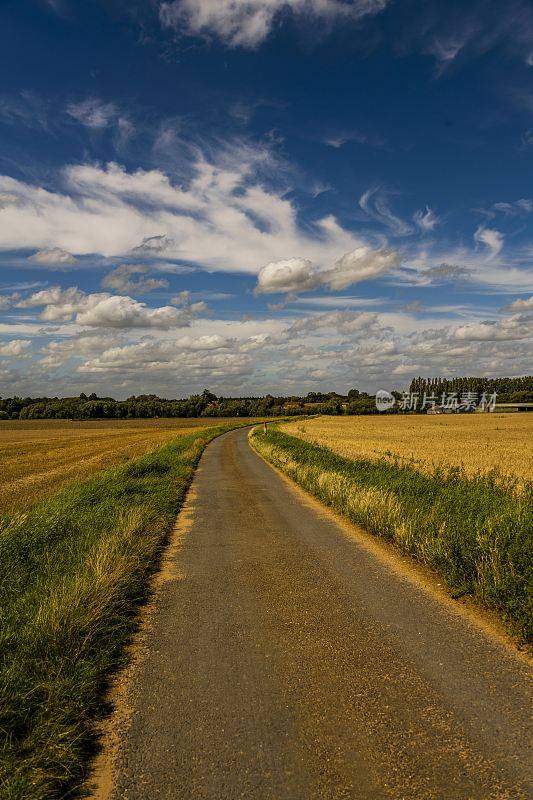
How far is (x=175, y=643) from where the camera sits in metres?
5.80

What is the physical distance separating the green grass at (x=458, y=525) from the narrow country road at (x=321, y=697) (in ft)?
2.08

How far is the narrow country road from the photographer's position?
3.50m

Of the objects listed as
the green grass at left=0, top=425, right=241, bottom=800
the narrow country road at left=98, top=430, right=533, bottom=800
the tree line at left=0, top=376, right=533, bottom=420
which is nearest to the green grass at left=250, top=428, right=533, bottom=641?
the narrow country road at left=98, top=430, right=533, bottom=800

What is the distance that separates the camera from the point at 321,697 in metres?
4.55

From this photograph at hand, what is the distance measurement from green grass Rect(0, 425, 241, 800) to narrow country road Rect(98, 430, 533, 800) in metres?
0.44

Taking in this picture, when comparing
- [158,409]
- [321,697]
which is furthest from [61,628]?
[158,409]

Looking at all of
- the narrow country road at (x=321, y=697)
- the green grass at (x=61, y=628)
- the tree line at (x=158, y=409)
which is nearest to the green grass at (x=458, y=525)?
the narrow country road at (x=321, y=697)

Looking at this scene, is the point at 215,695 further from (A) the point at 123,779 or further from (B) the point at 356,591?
(B) the point at 356,591

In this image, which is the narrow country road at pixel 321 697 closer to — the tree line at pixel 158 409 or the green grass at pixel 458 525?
the green grass at pixel 458 525

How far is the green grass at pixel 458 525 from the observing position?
6504 mm

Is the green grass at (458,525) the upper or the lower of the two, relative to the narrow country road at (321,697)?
upper

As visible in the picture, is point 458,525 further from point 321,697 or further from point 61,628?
point 61,628

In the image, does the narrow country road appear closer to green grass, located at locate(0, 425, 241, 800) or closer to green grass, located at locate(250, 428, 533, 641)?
green grass, located at locate(0, 425, 241, 800)

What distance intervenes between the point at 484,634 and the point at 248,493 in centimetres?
1272
